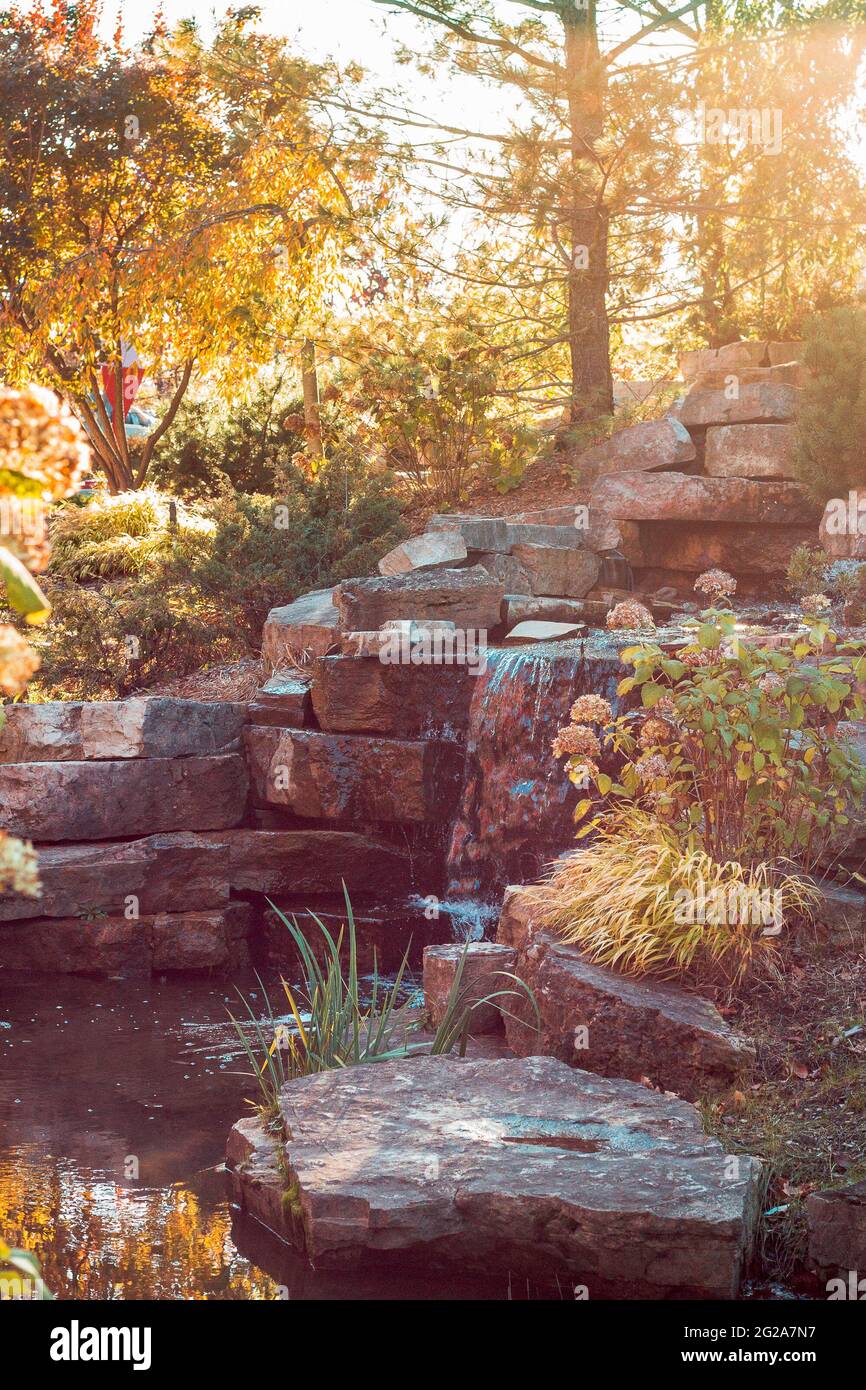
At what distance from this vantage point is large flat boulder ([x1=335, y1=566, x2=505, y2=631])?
7.73 meters

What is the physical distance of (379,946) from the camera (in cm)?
682

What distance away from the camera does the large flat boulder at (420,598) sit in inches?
304

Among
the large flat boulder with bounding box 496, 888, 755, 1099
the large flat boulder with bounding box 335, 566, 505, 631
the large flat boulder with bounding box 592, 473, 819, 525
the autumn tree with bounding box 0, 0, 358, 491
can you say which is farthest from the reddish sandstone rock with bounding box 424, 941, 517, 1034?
the autumn tree with bounding box 0, 0, 358, 491

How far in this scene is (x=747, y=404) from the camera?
10250mm

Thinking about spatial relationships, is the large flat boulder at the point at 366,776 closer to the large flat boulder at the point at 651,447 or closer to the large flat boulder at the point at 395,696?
the large flat boulder at the point at 395,696

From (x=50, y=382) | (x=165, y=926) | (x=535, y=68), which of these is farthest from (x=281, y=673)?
(x=50, y=382)

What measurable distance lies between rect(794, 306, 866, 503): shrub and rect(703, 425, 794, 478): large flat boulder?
0.32 meters

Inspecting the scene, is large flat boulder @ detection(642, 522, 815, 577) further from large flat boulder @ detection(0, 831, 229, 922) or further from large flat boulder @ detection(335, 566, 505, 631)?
large flat boulder @ detection(0, 831, 229, 922)

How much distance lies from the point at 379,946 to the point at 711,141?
721 cm

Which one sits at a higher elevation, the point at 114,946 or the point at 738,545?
the point at 738,545

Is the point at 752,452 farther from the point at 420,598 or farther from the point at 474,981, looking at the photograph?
the point at 474,981

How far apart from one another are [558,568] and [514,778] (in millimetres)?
2883

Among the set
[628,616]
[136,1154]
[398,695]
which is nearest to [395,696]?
[398,695]

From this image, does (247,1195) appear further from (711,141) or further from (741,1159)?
(711,141)
